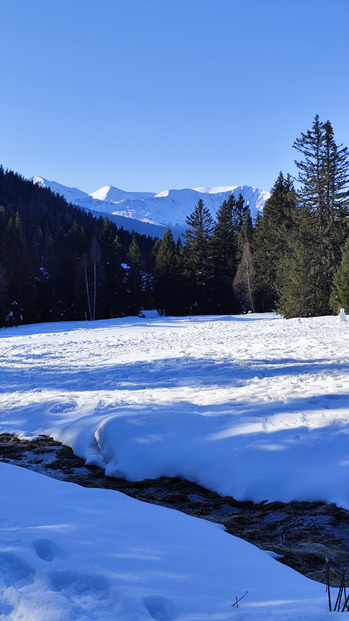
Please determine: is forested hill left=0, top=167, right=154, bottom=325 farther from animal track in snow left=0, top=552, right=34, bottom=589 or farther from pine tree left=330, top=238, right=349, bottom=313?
animal track in snow left=0, top=552, right=34, bottom=589

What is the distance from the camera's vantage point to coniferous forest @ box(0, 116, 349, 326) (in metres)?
29.6

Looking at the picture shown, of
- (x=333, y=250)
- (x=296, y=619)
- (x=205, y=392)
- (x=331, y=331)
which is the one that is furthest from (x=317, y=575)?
(x=333, y=250)

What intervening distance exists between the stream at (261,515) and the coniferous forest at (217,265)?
781 inches

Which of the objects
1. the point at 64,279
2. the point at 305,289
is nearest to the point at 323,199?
the point at 305,289

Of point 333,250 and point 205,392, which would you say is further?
point 333,250

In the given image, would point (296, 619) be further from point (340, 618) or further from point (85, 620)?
point (85, 620)

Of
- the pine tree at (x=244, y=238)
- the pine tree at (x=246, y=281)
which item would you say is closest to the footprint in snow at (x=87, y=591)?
the pine tree at (x=246, y=281)

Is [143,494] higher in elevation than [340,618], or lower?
lower

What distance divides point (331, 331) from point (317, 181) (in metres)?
18.2

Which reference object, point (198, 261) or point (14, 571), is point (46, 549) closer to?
point (14, 571)

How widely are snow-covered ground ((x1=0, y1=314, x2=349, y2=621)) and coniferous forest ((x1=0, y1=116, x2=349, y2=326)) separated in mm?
15478

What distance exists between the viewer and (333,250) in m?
29.8

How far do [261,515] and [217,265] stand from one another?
140ft

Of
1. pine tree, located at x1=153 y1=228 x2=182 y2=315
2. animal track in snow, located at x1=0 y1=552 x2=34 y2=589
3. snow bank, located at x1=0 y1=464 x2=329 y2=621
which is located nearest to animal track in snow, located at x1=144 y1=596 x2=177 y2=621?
snow bank, located at x1=0 y1=464 x2=329 y2=621
